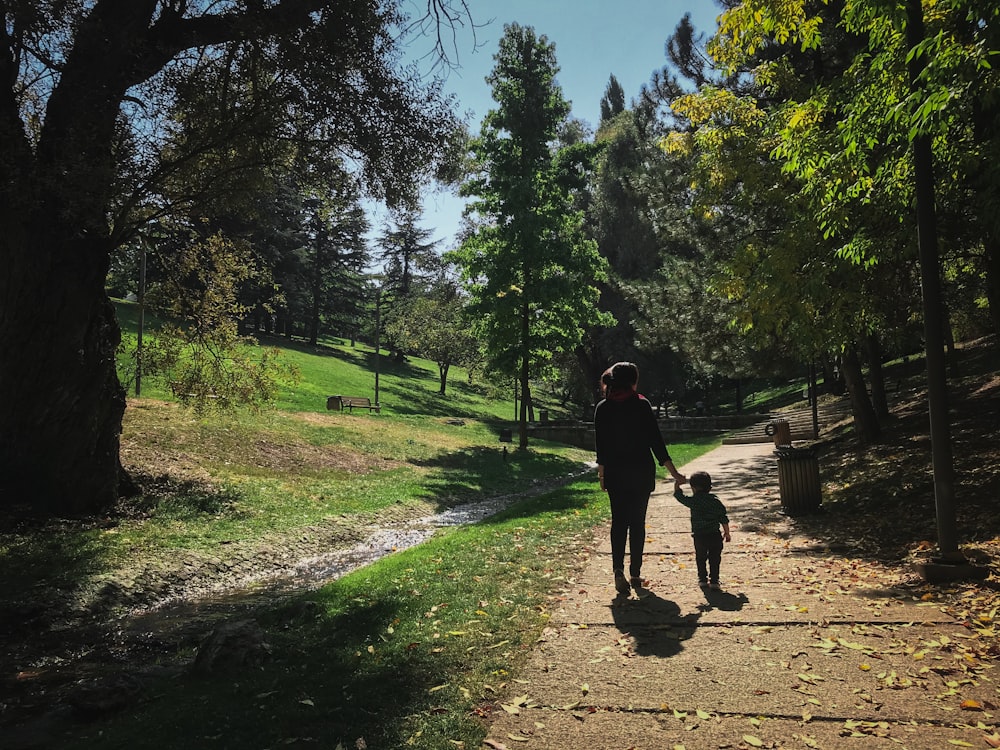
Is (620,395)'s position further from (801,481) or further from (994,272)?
(994,272)

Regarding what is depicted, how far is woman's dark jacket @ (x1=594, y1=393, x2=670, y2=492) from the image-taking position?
534cm

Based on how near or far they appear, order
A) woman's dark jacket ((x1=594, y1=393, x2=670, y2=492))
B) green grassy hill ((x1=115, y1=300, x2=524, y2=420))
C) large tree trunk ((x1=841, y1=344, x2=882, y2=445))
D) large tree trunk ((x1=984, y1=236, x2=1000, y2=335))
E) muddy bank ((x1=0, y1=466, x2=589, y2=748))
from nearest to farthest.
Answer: muddy bank ((x1=0, y1=466, x2=589, y2=748)) < woman's dark jacket ((x1=594, y1=393, x2=670, y2=492)) < large tree trunk ((x1=984, y1=236, x2=1000, y2=335)) < large tree trunk ((x1=841, y1=344, x2=882, y2=445)) < green grassy hill ((x1=115, y1=300, x2=524, y2=420))

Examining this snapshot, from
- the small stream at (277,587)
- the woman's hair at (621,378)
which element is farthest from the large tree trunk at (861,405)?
the woman's hair at (621,378)

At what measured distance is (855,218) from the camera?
7.96 m

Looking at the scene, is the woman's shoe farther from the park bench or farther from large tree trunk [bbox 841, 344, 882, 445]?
the park bench

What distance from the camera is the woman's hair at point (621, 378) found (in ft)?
17.9

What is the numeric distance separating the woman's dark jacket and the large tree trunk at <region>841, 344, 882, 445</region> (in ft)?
34.2

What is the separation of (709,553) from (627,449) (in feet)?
4.74

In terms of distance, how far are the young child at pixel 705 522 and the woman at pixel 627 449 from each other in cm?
33

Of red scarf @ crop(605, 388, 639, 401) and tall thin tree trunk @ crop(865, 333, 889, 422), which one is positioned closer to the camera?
red scarf @ crop(605, 388, 639, 401)

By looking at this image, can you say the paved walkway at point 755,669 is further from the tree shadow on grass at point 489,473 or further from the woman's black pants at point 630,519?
the tree shadow on grass at point 489,473

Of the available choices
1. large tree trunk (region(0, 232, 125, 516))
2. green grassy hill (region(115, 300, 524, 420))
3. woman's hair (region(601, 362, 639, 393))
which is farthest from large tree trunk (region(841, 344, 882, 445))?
green grassy hill (region(115, 300, 524, 420))

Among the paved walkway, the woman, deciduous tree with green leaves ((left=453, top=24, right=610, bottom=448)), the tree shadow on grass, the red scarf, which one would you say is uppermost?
deciduous tree with green leaves ((left=453, top=24, right=610, bottom=448))

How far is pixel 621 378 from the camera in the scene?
5477mm
